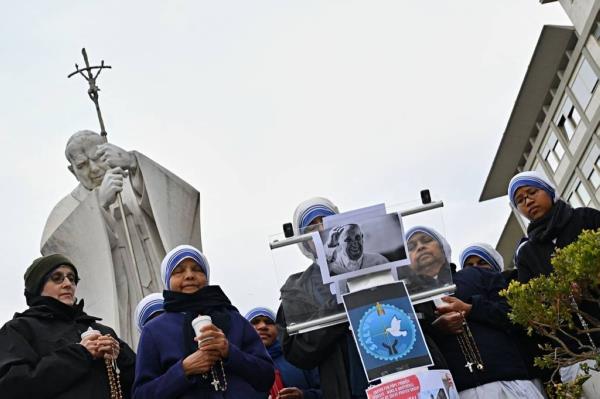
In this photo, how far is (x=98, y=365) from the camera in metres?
4.69

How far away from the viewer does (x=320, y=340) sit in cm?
472

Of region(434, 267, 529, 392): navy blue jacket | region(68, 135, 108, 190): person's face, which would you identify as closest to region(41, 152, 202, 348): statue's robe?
region(68, 135, 108, 190): person's face

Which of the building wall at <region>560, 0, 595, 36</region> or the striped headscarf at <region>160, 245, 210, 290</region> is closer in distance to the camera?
the striped headscarf at <region>160, 245, 210, 290</region>

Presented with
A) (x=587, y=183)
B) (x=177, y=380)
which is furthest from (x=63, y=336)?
(x=587, y=183)

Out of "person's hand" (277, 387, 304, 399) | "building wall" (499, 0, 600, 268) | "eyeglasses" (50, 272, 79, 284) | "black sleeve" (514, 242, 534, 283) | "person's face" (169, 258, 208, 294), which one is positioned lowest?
"person's hand" (277, 387, 304, 399)

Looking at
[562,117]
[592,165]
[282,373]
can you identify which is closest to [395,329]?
[282,373]

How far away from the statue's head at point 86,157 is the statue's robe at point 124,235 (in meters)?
0.14

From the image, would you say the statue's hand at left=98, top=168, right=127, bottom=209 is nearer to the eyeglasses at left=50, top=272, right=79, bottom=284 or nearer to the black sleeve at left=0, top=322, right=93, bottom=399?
the eyeglasses at left=50, top=272, right=79, bottom=284

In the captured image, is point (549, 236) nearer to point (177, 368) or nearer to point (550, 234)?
point (550, 234)

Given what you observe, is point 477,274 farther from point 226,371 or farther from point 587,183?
point 587,183

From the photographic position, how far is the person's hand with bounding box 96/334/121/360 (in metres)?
4.58

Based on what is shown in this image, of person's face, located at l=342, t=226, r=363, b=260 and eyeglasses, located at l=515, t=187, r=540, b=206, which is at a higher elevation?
eyeglasses, located at l=515, t=187, r=540, b=206

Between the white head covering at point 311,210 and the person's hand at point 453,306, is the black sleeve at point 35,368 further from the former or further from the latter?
the person's hand at point 453,306

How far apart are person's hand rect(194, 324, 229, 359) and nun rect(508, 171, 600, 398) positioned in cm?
186
